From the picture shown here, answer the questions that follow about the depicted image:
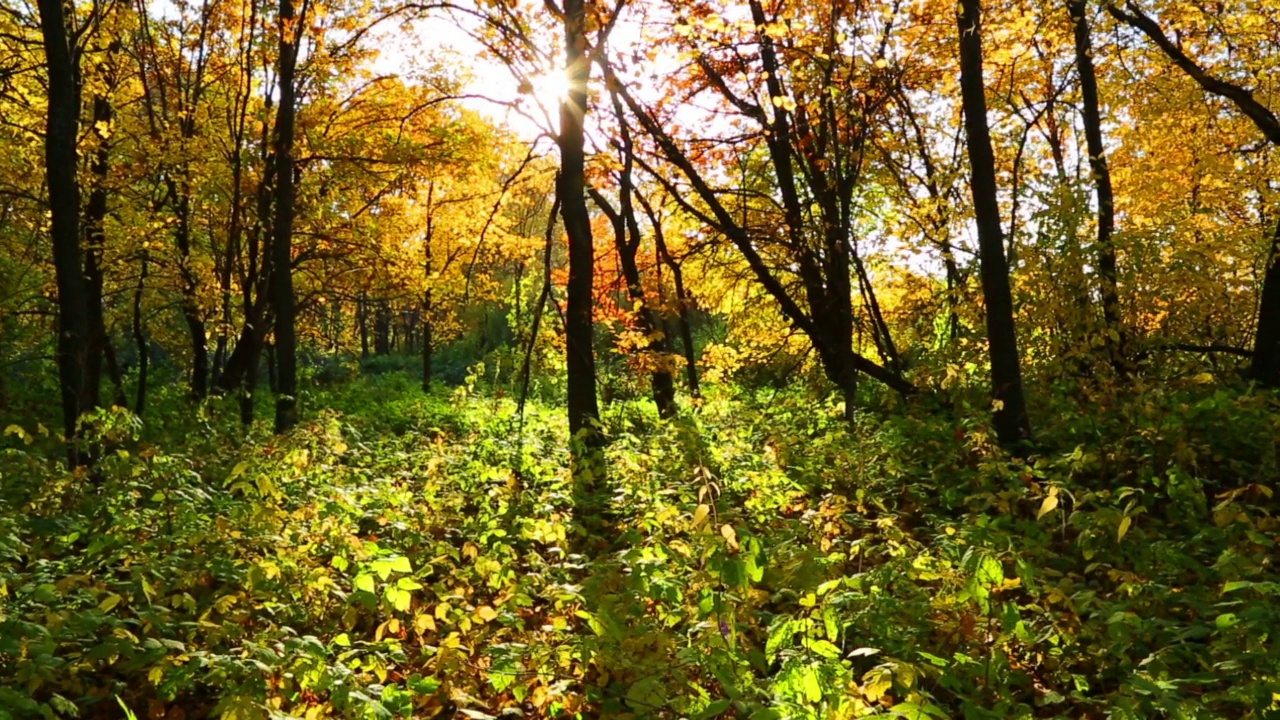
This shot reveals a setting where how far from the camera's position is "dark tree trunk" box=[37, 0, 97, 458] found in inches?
296

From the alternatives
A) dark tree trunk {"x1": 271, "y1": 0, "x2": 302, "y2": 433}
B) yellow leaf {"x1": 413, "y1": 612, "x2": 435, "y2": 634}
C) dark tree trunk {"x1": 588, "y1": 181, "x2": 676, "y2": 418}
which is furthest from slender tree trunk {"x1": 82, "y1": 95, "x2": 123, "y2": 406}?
yellow leaf {"x1": 413, "y1": 612, "x2": 435, "y2": 634}

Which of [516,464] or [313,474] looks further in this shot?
[516,464]

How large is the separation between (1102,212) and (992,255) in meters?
4.40

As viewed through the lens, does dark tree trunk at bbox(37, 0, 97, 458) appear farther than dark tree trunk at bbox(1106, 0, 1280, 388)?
No

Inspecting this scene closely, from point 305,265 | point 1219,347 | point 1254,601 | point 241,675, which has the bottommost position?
point 241,675

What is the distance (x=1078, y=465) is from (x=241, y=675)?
4.97 m

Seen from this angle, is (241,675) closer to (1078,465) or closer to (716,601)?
(716,601)

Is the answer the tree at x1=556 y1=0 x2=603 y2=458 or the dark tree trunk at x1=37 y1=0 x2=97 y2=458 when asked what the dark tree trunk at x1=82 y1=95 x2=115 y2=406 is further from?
the tree at x1=556 y1=0 x2=603 y2=458

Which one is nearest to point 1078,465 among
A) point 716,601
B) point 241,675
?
point 716,601

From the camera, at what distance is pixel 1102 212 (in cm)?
1028

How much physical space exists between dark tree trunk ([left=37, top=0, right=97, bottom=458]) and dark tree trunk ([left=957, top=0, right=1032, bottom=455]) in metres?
8.70

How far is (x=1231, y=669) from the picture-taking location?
289 cm

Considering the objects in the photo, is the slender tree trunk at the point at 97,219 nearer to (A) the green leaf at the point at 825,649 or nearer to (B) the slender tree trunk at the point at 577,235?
(B) the slender tree trunk at the point at 577,235

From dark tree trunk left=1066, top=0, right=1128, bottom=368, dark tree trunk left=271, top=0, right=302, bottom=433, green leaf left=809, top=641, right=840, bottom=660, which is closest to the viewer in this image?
green leaf left=809, top=641, right=840, bottom=660
